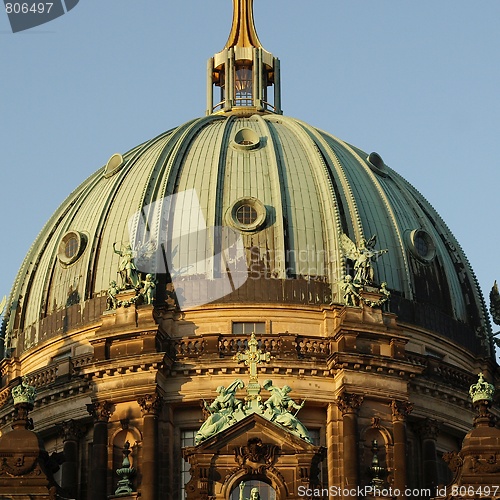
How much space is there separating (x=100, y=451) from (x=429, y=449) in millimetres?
12113

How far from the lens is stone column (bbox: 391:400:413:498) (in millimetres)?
65875

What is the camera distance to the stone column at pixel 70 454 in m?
67.8

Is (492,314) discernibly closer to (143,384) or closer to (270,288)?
(270,288)

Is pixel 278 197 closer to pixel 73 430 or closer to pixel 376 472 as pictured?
pixel 73 430

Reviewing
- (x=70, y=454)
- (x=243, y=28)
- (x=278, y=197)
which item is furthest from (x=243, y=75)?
(x=70, y=454)

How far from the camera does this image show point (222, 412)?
6169 centimetres

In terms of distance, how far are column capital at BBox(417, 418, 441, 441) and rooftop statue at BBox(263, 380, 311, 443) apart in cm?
635

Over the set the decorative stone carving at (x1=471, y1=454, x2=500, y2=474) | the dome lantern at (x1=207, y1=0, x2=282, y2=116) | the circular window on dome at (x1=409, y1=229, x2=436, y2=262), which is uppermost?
the dome lantern at (x1=207, y1=0, x2=282, y2=116)

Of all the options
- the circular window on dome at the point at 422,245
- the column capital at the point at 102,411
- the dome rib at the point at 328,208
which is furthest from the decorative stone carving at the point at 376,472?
the circular window on dome at the point at 422,245

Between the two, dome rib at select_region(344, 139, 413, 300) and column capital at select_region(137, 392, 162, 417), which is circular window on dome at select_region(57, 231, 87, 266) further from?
dome rib at select_region(344, 139, 413, 300)

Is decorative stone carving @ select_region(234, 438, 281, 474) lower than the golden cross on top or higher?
lower

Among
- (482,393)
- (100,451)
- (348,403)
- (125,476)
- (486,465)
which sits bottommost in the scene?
(486,465)

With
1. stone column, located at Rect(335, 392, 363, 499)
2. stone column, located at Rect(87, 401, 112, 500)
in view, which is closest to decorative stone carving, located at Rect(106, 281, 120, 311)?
stone column, located at Rect(87, 401, 112, 500)

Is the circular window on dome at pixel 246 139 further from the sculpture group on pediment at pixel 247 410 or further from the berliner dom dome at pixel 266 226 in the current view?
the sculpture group on pediment at pixel 247 410
